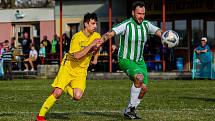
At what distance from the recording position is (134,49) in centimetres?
1225

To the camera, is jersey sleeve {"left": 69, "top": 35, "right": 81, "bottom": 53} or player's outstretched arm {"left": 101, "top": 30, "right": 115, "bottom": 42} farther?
jersey sleeve {"left": 69, "top": 35, "right": 81, "bottom": 53}

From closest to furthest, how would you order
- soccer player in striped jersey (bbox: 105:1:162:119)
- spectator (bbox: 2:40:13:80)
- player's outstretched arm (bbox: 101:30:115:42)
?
player's outstretched arm (bbox: 101:30:115:42) → soccer player in striped jersey (bbox: 105:1:162:119) → spectator (bbox: 2:40:13:80)

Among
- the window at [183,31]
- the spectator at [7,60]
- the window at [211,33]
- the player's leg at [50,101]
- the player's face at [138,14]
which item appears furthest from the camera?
the window at [183,31]

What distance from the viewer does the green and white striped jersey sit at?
12.2m

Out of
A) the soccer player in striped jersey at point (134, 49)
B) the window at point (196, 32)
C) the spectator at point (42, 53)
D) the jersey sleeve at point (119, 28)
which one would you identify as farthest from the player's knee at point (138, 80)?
the spectator at point (42, 53)

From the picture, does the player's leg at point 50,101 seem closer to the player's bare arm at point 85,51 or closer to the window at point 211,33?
the player's bare arm at point 85,51

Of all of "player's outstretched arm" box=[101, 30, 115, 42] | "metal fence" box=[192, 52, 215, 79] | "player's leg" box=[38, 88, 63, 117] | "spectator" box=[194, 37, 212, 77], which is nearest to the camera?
"player's leg" box=[38, 88, 63, 117]

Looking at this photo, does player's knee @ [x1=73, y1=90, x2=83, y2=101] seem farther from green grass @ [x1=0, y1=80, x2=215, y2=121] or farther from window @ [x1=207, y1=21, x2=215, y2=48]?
window @ [x1=207, y1=21, x2=215, y2=48]

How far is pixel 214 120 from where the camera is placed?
37.3ft

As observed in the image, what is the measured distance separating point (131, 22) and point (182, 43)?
925 inches

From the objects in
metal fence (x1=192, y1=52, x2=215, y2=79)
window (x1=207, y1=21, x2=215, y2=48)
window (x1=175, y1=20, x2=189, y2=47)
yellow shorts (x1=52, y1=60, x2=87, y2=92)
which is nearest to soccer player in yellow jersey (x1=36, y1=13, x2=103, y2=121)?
yellow shorts (x1=52, y1=60, x2=87, y2=92)

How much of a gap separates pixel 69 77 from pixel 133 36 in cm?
153

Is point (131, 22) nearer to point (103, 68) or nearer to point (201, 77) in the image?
point (201, 77)

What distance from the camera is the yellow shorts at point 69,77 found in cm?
1153
